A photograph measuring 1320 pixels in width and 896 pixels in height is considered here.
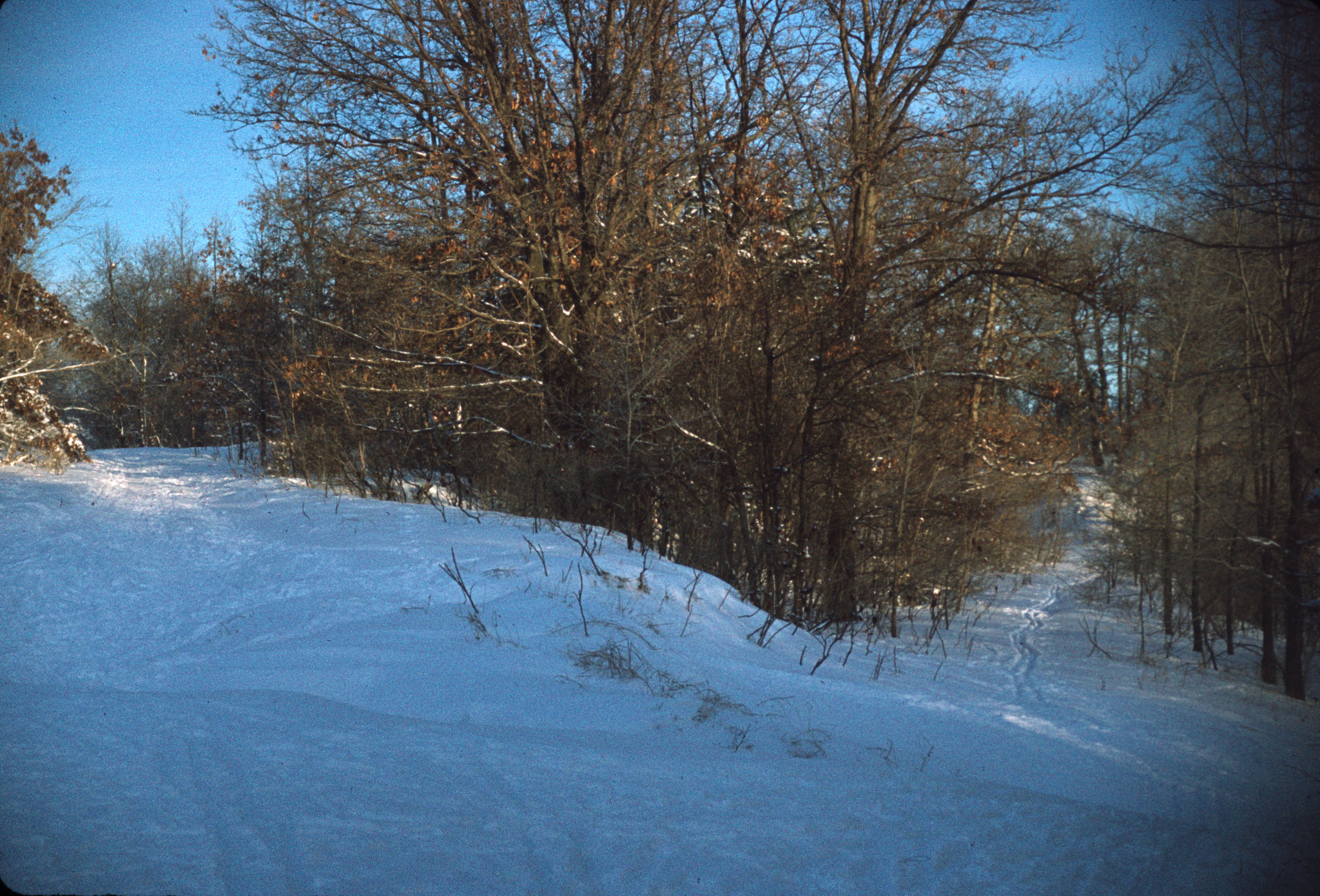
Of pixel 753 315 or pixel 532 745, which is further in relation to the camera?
pixel 753 315

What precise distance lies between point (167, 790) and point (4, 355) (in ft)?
41.4

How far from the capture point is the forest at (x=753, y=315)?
9922 millimetres

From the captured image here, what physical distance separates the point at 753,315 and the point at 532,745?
6831 millimetres

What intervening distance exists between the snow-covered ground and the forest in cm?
295

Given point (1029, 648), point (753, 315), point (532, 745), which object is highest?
point (753, 315)

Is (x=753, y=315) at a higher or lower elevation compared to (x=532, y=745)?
higher

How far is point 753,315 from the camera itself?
978 centimetres

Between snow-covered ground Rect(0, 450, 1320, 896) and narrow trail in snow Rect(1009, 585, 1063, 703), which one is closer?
snow-covered ground Rect(0, 450, 1320, 896)

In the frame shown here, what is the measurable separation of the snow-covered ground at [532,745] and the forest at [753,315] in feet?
9.67

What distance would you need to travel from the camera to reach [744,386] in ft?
33.2

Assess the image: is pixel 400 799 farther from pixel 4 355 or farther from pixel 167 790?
pixel 4 355

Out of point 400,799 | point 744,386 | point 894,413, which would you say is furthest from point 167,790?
point 894,413

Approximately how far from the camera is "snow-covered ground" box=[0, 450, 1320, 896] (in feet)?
9.87

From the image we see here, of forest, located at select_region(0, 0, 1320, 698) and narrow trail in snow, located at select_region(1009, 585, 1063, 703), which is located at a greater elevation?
forest, located at select_region(0, 0, 1320, 698)
